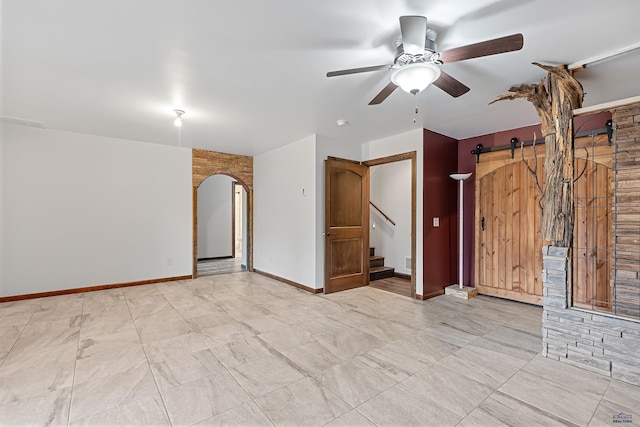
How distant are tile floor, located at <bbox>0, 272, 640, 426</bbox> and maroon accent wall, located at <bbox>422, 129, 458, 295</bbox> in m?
0.72

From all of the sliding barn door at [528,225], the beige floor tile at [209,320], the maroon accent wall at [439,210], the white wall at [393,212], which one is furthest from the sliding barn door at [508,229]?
the beige floor tile at [209,320]

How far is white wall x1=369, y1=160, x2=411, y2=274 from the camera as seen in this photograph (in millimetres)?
5855

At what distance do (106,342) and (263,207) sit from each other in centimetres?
356

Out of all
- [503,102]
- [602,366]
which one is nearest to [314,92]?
[503,102]

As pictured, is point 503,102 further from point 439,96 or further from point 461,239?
point 461,239

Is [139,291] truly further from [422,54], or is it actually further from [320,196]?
[422,54]

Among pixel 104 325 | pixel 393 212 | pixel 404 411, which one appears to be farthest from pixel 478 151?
pixel 104 325

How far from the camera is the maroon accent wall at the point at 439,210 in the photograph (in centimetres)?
437

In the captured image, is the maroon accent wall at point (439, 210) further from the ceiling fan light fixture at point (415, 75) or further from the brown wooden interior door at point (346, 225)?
the ceiling fan light fixture at point (415, 75)

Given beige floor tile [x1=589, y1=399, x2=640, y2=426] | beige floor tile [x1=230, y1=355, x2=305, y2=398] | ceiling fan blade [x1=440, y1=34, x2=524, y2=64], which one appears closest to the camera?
ceiling fan blade [x1=440, y1=34, x2=524, y2=64]

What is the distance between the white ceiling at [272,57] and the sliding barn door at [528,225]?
0.69 m

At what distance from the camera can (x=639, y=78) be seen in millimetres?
2715

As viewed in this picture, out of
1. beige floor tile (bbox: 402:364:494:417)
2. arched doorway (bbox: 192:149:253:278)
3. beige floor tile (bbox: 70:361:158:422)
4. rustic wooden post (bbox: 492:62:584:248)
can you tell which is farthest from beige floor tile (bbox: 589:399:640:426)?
arched doorway (bbox: 192:149:253:278)

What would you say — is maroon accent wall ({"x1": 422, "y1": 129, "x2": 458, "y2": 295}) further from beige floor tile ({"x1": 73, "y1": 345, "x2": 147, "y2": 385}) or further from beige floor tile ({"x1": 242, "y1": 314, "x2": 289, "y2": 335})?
beige floor tile ({"x1": 73, "y1": 345, "x2": 147, "y2": 385})
